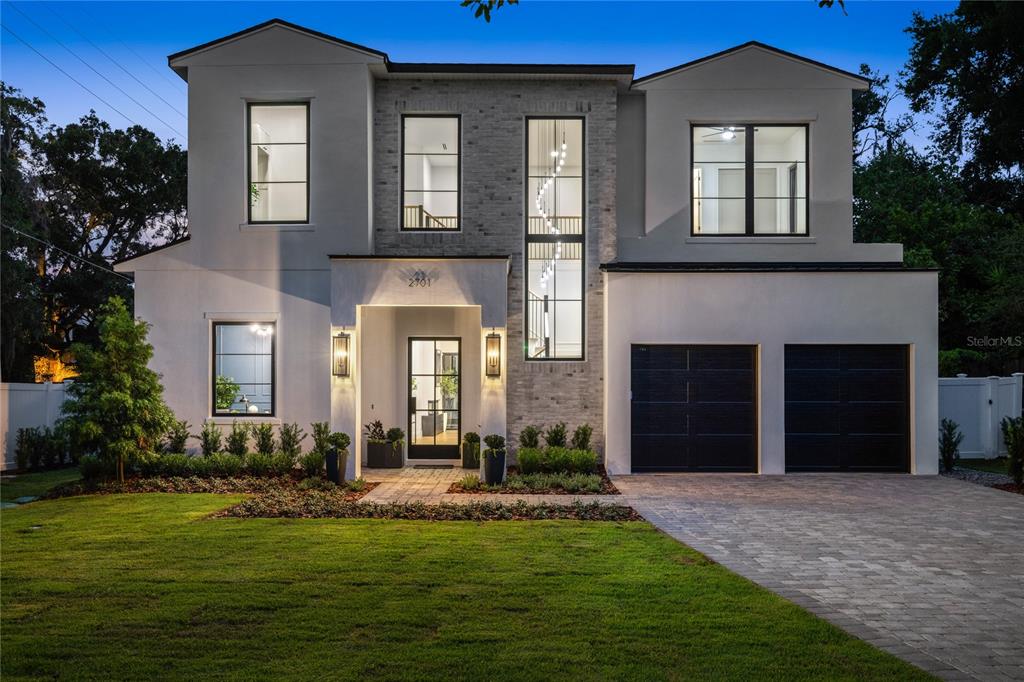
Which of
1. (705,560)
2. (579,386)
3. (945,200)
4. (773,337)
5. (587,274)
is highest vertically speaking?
(945,200)

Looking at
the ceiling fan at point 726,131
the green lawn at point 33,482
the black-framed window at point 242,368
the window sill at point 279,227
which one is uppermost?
the ceiling fan at point 726,131

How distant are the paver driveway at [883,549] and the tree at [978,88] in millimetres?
18344

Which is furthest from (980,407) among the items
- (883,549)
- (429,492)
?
(429,492)

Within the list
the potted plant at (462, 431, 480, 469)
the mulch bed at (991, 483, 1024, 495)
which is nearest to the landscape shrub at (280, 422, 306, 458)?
the potted plant at (462, 431, 480, 469)

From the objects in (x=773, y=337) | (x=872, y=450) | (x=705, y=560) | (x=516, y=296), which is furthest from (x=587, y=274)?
(x=705, y=560)

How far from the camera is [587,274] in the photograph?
50.9 feet

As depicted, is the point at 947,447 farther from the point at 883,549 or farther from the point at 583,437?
the point at 883,549

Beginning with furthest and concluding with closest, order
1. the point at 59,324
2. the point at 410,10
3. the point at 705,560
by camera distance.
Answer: the point at 59,324, the point at 410,10, the point at 705,560

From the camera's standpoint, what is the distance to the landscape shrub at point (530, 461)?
534 inches

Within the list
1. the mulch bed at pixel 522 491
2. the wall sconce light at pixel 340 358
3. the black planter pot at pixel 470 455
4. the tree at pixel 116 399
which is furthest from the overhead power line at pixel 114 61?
the mulch bed at pixel 522 491

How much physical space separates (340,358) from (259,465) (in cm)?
241

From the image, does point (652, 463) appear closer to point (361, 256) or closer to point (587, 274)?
point (587, 274)

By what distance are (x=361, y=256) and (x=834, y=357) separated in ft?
30.6

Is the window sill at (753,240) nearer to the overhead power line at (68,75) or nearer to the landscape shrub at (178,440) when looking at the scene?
the landscape shrub at (178,440)
